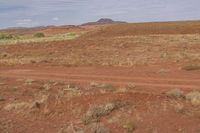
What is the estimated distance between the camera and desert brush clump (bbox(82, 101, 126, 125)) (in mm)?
10586

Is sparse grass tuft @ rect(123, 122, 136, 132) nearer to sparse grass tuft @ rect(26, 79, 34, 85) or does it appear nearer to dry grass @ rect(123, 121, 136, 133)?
dry grass @ rect(123, 121, 136, 133)

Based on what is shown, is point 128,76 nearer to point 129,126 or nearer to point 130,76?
point 130,76

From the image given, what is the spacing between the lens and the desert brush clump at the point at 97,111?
10586mm

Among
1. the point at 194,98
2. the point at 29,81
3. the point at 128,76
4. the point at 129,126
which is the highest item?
the point at 194,98

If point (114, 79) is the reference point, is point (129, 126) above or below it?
above

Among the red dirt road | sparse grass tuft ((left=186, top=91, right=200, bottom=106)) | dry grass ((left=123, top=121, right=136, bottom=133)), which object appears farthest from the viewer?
the red dirt road

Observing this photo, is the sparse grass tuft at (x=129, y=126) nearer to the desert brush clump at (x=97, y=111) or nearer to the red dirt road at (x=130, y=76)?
the desert brush clump at (x=97, y=111)

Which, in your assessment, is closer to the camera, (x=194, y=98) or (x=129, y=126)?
(x=129, y=126)

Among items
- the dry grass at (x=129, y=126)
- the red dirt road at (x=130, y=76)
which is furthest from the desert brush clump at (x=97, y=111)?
the red dirt road at (x=130, y=76)

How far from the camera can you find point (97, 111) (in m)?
10.8

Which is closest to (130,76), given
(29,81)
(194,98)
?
(29,81)

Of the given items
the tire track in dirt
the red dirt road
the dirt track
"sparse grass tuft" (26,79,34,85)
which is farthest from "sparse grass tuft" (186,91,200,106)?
"sparse grass tuft" (26,79,34,85)

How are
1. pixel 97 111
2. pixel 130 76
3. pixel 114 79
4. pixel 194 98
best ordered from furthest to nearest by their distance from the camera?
pixel 130 76 < pixel 114 79 < pixel 194 98 < pixel 97 111

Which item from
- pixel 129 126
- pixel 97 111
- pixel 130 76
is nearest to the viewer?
pixel 129 126
